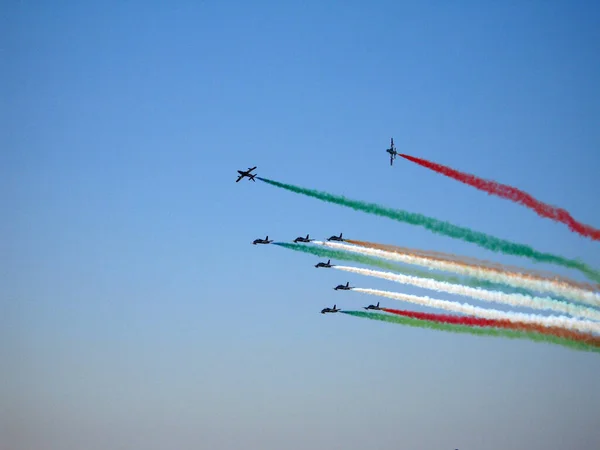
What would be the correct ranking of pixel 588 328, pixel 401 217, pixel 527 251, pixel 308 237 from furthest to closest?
pixel 308 237, pixel 401 217, pixel 527 251, pixel 588 328

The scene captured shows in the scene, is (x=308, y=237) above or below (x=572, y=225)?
above

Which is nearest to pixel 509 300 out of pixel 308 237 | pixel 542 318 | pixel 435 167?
pixel 542 318

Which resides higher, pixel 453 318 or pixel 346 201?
pixel 346 201

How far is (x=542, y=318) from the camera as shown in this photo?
273 feet

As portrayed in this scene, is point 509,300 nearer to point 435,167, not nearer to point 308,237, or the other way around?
point 435,167

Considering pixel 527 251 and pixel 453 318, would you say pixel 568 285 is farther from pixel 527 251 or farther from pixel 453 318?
pixel 453 318


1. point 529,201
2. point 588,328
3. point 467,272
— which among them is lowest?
point 588,328

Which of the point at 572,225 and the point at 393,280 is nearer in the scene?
the point at 572,225

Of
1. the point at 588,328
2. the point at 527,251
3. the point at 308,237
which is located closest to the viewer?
the point at 588,328

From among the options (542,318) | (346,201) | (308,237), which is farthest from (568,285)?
(308,237)

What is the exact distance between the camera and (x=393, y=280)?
3718 inches

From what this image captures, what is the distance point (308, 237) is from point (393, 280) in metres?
17.1

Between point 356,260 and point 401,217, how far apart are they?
23.7 ft

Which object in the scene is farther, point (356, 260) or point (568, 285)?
point (356, 260)
